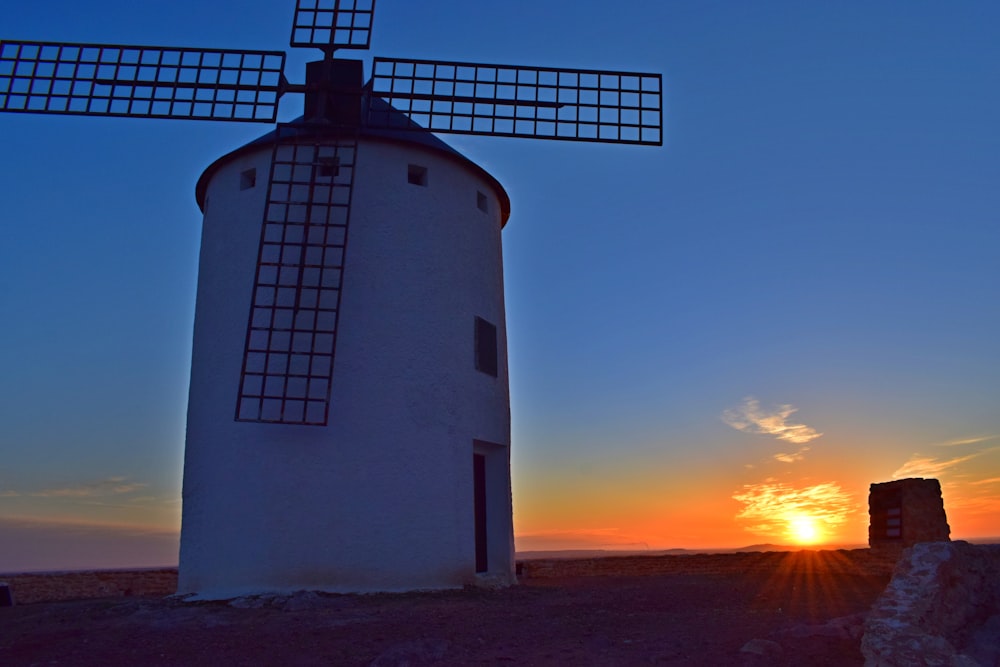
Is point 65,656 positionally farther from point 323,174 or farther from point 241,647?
point 323,174

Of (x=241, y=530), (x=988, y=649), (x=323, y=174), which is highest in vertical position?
(x=323, y=174)

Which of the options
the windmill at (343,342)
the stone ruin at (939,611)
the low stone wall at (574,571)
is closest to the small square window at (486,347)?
the windmill at (343,342)

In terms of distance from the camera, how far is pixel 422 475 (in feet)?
43.1

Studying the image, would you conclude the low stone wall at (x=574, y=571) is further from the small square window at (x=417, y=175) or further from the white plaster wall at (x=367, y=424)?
the small square window at (x=417, y=175)

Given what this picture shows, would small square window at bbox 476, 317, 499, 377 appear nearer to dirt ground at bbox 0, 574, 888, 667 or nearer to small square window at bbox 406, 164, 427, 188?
small square window at bbox 406, 164, 427, 188

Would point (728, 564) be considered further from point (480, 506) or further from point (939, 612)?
point (939, 612)

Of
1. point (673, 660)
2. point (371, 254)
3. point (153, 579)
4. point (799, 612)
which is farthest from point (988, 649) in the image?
point (153, 579)

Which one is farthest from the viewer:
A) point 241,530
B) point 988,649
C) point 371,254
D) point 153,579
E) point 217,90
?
point 153,579

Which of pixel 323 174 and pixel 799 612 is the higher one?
pixel 323 174

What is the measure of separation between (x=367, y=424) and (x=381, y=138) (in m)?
4.81

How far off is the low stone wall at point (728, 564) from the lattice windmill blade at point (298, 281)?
358 inches

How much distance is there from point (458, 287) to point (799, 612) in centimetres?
746

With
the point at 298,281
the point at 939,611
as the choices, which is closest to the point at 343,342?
the point at 298,281

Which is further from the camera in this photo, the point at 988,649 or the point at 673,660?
the point at 673,660
